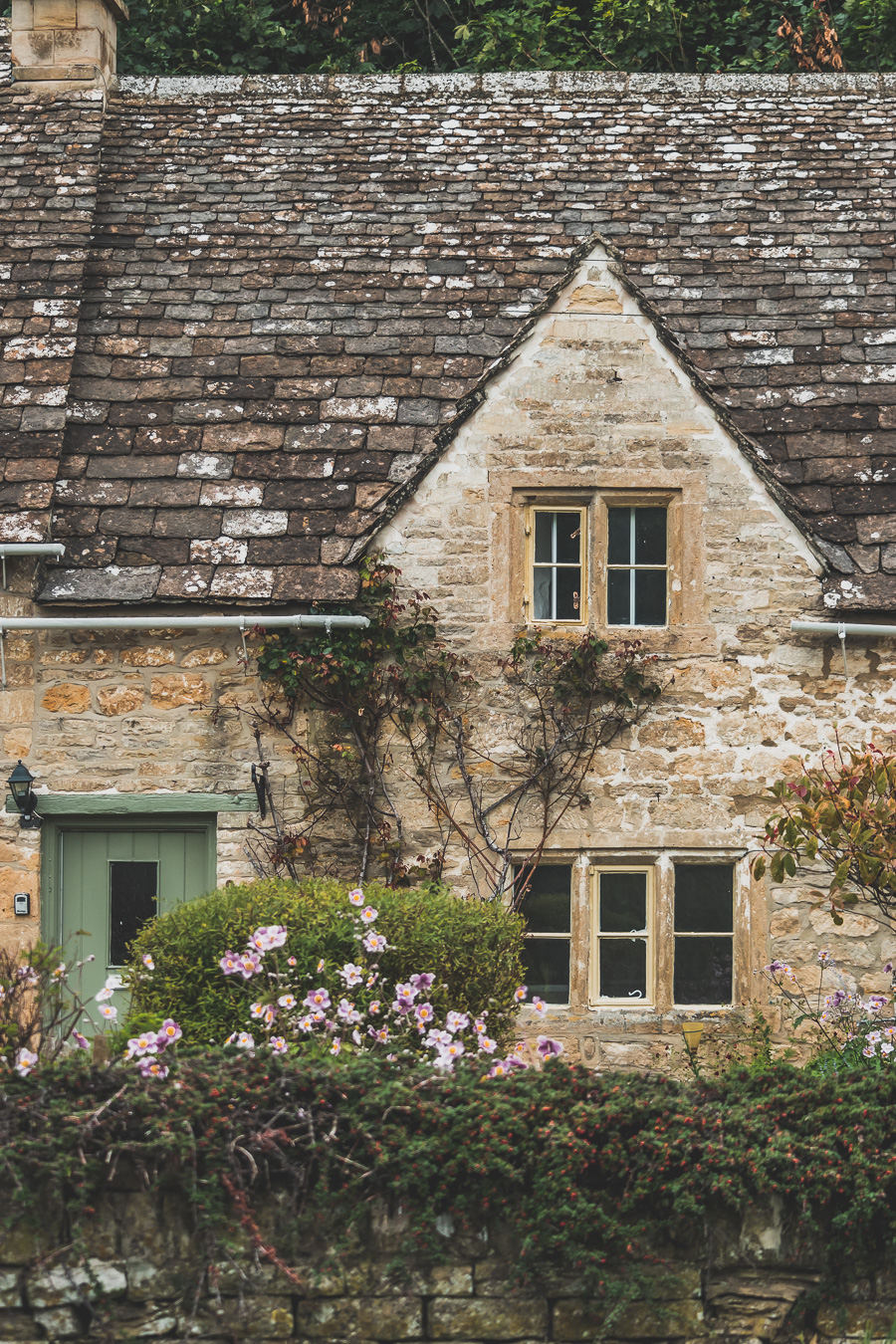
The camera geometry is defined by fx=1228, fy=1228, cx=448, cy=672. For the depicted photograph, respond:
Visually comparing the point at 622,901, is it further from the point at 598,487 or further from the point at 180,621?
the point at 180,621

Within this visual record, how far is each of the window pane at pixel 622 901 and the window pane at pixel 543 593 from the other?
169cm

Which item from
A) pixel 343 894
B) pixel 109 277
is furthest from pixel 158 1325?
pixel 109 277

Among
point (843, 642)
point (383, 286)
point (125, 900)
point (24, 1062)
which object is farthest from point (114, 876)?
point (843, 642)

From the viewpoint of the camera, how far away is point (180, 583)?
7.47m

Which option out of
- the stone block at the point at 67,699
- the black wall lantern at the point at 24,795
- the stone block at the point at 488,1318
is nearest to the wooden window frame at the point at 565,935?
the stone block at the point at 67,699

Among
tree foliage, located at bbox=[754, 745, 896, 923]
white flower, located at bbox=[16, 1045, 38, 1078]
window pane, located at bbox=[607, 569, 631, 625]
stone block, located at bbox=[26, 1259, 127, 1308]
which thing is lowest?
stone block, located at bbox=[26, 1259, 127, 1308]

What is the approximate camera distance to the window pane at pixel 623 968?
304 inches

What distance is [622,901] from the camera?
780 cm

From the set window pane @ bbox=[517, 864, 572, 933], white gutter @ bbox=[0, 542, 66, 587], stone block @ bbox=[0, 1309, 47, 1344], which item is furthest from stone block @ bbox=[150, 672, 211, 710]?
stone block @ bbox=[0, 1309, 47, 1344]

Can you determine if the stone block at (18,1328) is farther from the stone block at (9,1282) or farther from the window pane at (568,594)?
the window pane at (568,594)

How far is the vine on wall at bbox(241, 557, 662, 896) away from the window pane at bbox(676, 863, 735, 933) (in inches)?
33.8

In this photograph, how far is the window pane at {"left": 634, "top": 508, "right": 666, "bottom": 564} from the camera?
7980mm

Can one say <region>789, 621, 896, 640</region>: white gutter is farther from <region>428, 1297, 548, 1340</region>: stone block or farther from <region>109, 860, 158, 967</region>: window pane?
<region>428, 1297, 548, 1340</region>: stone block

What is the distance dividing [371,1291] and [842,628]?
4816mm
